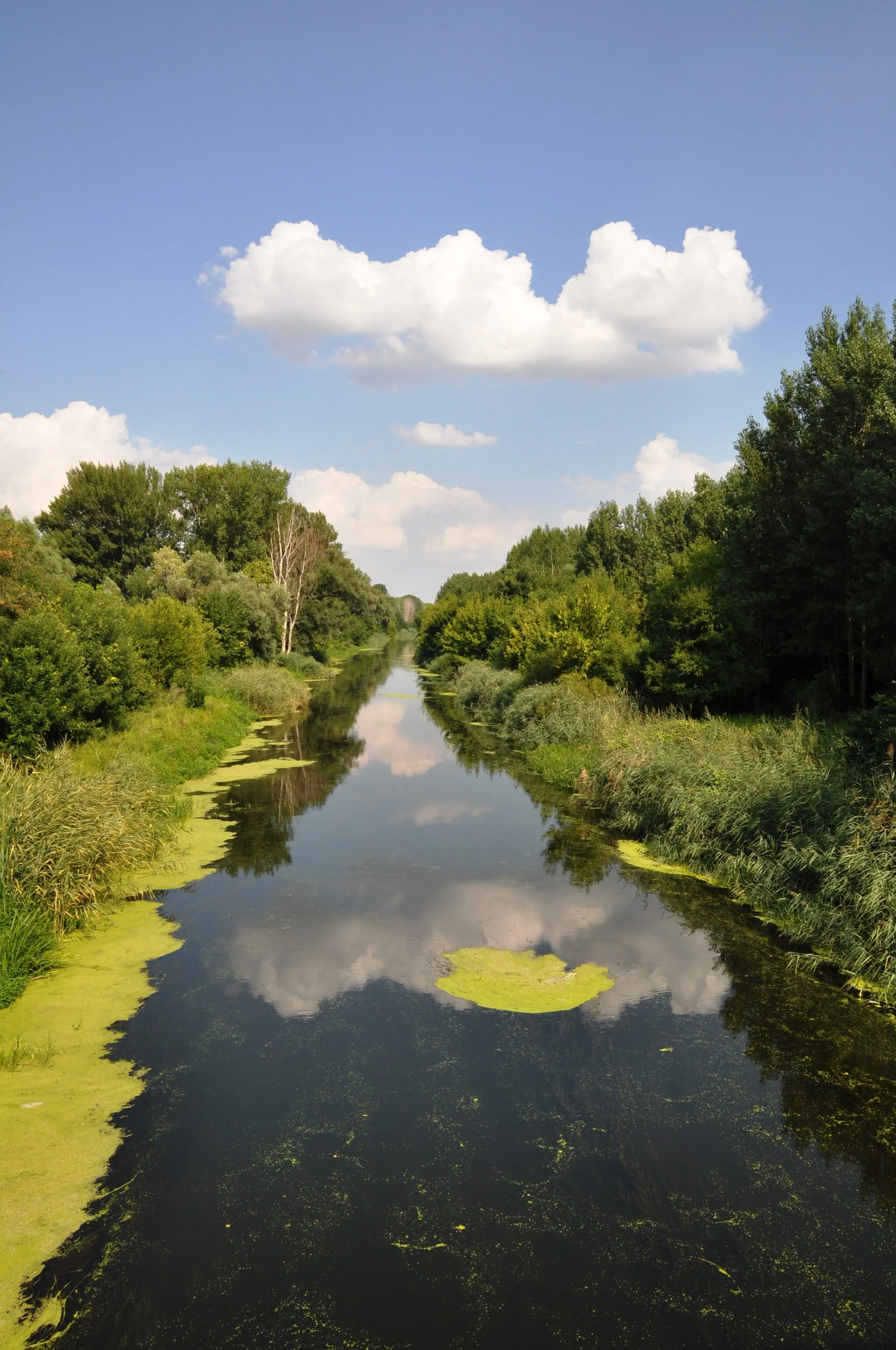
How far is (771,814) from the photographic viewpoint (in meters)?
12.5

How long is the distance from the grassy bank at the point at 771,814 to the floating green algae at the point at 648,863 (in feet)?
0.42

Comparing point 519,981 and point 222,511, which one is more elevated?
point 222,511

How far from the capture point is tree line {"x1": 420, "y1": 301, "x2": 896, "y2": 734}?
17.8m

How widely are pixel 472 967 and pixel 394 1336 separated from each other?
5154 millimetres

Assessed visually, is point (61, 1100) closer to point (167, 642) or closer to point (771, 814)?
point (771, 814)

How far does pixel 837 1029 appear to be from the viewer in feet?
27.3

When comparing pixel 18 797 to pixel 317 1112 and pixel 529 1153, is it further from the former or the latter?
pixel 529 1153

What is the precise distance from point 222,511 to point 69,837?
48.5 m

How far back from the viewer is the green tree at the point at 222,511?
5478 centimetres

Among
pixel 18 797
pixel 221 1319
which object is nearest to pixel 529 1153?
pixel 221 1319

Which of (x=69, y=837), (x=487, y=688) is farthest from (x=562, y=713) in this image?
(x=69, y=837)

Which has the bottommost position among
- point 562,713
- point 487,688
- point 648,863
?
point 648,863

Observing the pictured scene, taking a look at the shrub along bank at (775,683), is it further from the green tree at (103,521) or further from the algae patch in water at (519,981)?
the green tree at (103,521)


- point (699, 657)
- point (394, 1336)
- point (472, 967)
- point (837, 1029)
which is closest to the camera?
point (394, 1336)
